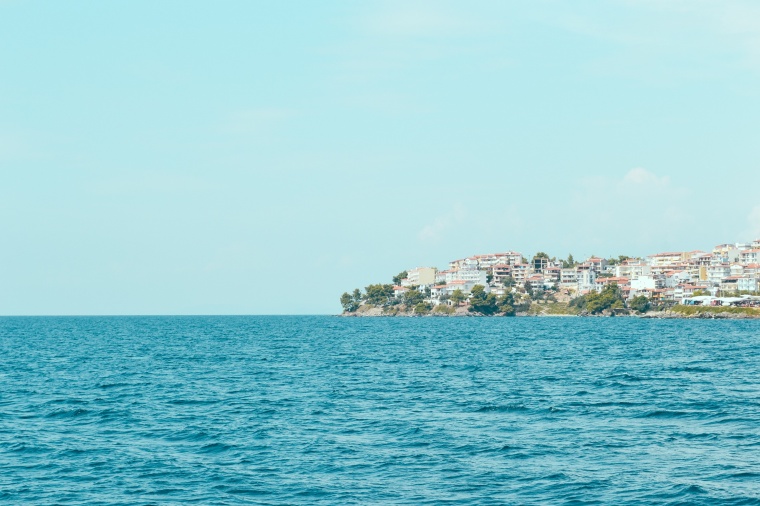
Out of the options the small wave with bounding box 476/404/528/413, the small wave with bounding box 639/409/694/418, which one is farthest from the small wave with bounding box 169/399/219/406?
the small wave with bounding box 639/409/694/418

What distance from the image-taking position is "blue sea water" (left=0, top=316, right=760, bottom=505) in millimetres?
30875

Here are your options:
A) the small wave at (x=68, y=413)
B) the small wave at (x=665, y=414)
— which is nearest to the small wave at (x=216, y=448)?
the small wave at (x=68, y=413)

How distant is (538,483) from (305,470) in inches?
350

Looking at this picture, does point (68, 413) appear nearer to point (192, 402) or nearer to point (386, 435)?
point (192, 402)

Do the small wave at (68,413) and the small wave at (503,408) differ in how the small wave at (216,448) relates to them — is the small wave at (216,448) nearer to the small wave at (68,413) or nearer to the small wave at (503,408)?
the small wave at (68,413)

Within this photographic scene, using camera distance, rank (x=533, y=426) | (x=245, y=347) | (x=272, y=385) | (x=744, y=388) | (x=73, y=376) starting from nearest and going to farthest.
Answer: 1. (x=533, y=426)
2. (x=744, y=388)
3. (x=272, y=385)
4. (x=73, y=376)
5. (x=245, y=347)

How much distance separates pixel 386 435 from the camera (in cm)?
4119

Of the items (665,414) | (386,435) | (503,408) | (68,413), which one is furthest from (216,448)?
(665,414)

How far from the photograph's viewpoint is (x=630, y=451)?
36656mm

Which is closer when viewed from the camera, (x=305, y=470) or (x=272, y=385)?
(x=305, y=470)

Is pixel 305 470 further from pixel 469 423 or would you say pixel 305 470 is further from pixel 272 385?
pixel 272 385

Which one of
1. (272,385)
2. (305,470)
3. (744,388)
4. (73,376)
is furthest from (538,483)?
(73,376)

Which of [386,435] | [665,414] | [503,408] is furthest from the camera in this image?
[503,408]

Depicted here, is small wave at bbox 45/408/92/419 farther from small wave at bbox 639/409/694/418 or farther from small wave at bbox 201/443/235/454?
small wave at bbox 639/409/694/418
